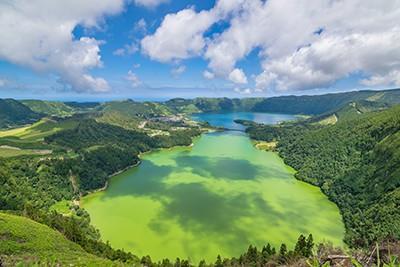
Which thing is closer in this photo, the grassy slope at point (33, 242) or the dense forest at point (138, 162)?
the grassy slope at point (33, 242)

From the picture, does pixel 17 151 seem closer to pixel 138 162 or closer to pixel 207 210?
pixel 138 162

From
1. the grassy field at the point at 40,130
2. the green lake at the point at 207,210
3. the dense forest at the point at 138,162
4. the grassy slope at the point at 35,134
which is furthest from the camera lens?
the grassy field at the point at 40,130

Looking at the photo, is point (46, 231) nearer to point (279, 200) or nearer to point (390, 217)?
point (279, 200)

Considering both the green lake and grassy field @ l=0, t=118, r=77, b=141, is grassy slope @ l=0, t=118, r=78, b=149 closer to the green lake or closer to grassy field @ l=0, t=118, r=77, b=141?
grassy field @ l=0, t=118, r=77, b=141

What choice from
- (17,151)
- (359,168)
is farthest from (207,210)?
(17,151)

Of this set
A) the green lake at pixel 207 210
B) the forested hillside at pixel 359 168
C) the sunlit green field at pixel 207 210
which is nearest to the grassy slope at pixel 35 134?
the green lake at pixel 207 210

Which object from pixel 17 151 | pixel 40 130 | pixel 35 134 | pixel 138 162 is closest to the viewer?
pixel 17 151

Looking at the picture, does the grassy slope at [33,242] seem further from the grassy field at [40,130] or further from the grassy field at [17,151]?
the grassy field at [40,130]

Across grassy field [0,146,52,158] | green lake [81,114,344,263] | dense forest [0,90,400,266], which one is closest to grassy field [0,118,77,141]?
dense forest [0,90,400,266]
